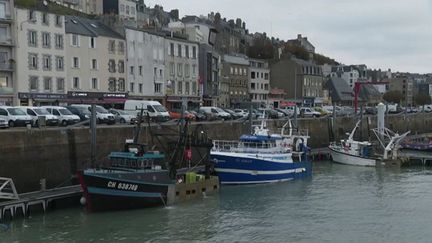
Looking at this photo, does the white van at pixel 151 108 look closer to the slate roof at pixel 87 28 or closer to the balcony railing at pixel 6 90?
the balcony railing at pixel 6 90

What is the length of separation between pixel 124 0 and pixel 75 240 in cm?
9921

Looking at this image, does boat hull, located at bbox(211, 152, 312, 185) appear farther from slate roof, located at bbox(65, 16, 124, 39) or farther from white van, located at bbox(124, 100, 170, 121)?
slate roof, located at bbox(65, 16, 124, 39)

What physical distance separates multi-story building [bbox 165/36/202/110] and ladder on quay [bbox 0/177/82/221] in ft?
148

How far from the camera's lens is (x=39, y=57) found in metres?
60.8

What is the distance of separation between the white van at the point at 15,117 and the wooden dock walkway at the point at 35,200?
767 cm

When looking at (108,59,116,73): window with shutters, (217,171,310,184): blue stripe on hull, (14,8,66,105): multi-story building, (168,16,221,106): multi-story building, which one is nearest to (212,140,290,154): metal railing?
(217,171,310,184): blue stripe on hull

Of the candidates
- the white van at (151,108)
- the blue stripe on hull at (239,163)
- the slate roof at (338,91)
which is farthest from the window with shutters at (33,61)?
the slate roof at (338,91)

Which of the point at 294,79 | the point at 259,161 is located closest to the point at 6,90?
the point at 259,161

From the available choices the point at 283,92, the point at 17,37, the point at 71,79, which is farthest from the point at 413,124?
the point at 17,37

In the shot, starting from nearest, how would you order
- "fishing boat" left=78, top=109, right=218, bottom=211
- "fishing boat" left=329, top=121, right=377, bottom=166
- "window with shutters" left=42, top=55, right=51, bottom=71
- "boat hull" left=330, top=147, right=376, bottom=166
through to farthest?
1. "fishing boat" left=78, top=109, right=218, bottom=211
2. "boat hull" left=330, top=147, right=376, bottom=166
3. "fishing boat" left=329, top=121, right=377, bottom=166
4. "window with shutters" left=42, top=55, right=51, bottom=71

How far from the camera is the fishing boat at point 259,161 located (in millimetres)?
37906

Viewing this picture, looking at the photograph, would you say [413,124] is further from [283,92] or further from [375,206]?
[375,206]

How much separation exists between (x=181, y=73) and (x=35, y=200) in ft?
173

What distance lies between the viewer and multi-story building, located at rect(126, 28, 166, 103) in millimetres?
70812
